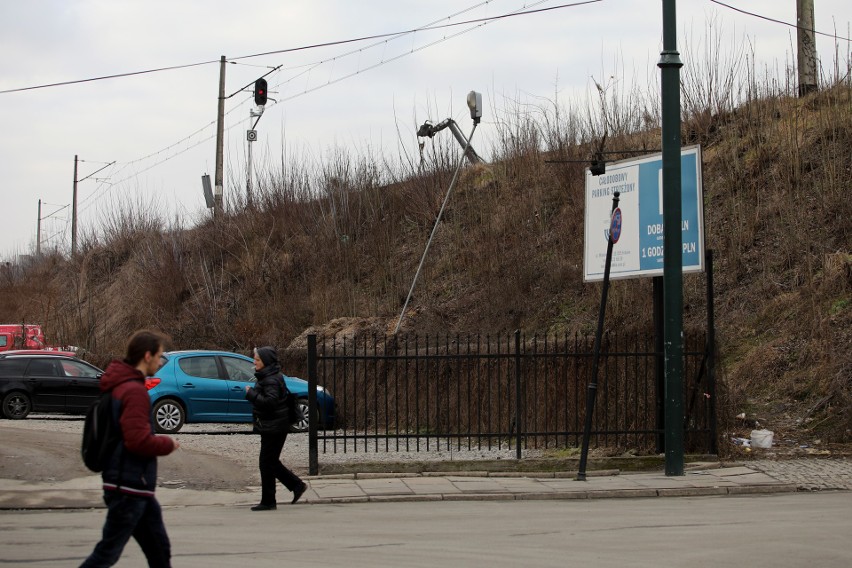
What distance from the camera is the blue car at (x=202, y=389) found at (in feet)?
61.7

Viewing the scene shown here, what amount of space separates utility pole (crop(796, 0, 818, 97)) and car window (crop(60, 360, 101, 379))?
60.2 ft

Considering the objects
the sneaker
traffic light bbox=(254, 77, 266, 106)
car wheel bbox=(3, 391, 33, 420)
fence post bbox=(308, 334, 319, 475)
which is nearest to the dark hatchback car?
car wheel bbox=(3, 391, 33, 420)

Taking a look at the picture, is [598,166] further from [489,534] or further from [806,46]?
[806,46]

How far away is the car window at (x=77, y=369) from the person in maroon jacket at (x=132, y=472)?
58.3 feet

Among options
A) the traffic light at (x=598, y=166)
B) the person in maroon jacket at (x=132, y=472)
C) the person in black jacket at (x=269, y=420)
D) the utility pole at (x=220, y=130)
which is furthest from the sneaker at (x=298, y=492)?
the utility pole at (x=220, y=130)

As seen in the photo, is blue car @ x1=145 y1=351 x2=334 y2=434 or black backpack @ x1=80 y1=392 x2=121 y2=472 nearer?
black backpack @ x1=80 y1=392 x2=121 y2=472

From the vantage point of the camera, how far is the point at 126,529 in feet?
19.5

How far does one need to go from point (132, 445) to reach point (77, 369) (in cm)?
1824

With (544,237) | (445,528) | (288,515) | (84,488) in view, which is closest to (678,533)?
(445,528)

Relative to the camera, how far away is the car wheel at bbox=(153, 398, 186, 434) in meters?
18.7

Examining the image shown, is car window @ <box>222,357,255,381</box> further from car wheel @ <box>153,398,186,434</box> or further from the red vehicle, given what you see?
the red vehicle

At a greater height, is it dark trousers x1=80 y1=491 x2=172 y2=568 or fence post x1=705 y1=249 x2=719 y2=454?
fence post x1=705 y1=249 x2=719 y2=454

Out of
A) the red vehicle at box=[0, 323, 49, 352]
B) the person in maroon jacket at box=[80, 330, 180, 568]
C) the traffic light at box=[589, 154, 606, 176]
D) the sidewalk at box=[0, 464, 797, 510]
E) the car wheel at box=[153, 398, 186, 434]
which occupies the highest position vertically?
the traffic light at box=[589, 154, 606, 176]

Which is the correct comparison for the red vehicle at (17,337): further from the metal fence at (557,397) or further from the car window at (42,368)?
the metal fence at (557,397)
